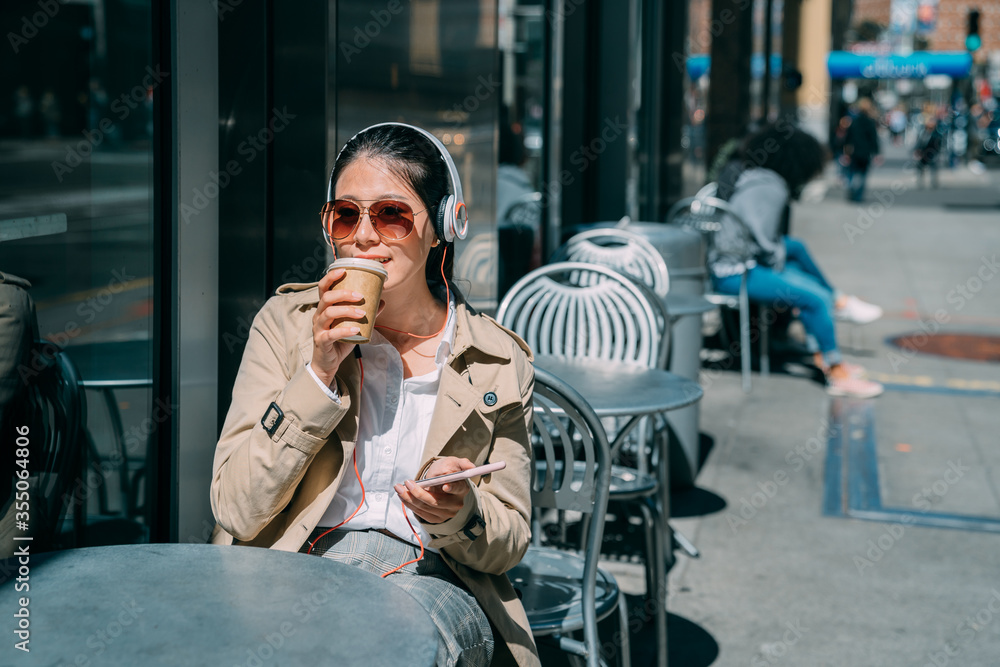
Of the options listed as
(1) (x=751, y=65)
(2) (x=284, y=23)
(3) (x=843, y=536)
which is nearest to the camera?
(2) (x=284, y=23)

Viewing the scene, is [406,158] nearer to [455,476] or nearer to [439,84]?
[455,476]

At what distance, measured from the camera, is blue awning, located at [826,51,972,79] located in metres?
38.7

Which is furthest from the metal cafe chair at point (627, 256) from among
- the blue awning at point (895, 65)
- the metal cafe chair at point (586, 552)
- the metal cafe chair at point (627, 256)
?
the blue awning at point (895, 65)

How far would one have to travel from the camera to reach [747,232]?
6914mm

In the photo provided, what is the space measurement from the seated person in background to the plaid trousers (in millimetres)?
5272

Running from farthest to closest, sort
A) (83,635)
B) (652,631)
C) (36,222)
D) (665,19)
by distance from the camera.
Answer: (665,19) → (652,631) → (36,222) → (83,635)

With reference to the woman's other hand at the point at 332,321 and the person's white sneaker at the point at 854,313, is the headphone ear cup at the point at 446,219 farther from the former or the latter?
the person's white sneaker at the point at 854,313

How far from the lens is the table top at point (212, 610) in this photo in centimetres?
141

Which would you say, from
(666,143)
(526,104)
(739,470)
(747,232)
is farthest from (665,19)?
(739,470)

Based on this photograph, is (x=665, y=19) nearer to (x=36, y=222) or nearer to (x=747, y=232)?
(x=747, y=232)

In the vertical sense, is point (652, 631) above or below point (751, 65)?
below

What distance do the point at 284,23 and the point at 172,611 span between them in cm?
171

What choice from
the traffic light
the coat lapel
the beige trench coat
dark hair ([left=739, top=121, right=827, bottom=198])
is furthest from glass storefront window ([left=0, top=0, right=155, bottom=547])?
the traffic light

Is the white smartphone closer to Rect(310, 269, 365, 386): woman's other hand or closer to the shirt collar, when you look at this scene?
Rect(310, 269, 365, 386): woman's other hand
